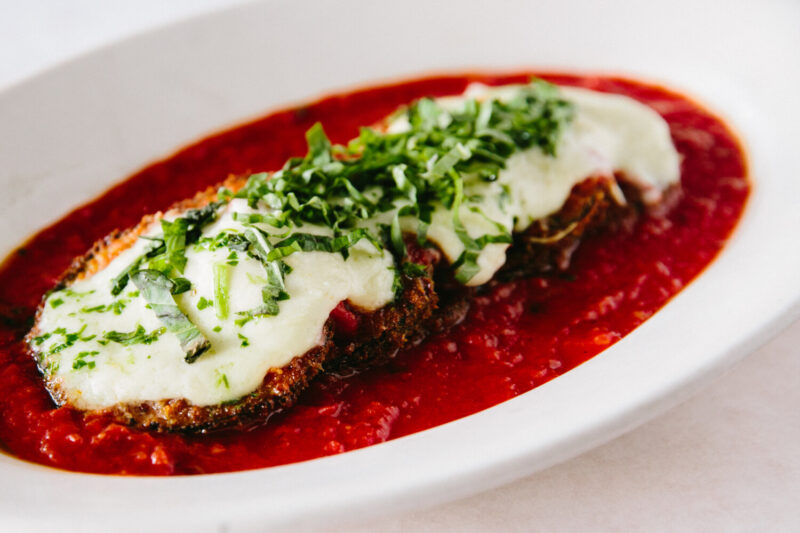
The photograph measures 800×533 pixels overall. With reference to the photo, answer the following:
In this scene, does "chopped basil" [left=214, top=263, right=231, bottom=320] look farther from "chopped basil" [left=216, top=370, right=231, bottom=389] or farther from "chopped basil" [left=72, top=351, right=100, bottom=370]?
"chopped basil" [left=72, top=351, right=100, bottom=370]

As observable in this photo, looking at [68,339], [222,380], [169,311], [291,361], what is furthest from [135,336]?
[291,361]

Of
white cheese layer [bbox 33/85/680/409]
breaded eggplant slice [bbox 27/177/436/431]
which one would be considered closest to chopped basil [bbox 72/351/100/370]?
white cheese layer [bbox 33/85/680/409]

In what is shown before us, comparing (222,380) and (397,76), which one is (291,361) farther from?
(397,76)

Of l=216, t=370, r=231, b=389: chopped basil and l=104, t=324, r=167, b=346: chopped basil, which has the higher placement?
l=104, t=324, r=167, b=346: chopped basil

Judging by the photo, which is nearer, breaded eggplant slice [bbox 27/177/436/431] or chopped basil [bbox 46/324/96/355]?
breaded eggplant slice [bbox 27/177/436/431]

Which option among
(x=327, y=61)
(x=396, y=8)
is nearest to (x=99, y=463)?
(x=327, y=61)

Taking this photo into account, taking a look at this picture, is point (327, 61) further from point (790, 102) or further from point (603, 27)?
point (790, 102)

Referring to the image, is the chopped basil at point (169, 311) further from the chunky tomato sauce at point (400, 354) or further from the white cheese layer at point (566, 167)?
the white cheese layer at point (566, 167)
